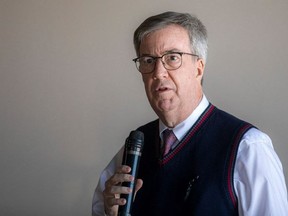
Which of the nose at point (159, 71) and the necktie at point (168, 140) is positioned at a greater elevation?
the nose at point (159, 71)

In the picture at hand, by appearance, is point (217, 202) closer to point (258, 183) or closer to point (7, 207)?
point (258, 183)

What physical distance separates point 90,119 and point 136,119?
0.96ft

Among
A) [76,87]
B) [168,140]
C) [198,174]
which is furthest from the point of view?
[76,87]

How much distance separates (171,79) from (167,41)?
0.40 ft

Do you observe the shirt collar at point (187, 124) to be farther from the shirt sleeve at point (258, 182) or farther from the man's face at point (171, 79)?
the shirt sleeve at point (258, 182)

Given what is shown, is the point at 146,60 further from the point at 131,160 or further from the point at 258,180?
the point at 258,180

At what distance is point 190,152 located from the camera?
1088 mm

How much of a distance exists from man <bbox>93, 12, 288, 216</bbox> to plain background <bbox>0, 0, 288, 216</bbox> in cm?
70

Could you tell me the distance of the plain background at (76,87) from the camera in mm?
1820

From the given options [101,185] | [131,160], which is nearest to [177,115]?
[131,160]

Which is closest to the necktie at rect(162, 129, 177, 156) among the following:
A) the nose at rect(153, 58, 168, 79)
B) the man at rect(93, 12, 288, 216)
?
the man at rect(93, 12, 288, 216)

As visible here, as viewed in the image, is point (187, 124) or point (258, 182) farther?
point (187, 124)

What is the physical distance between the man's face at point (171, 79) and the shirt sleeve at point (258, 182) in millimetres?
252

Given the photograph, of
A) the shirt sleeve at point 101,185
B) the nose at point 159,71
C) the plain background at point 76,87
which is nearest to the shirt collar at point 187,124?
the nose at point 159,71
